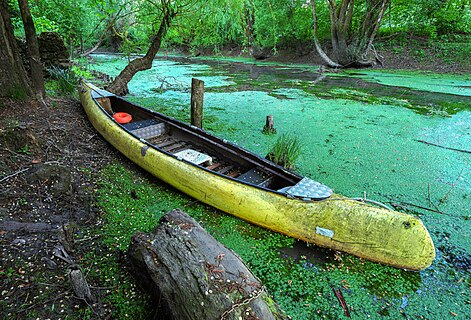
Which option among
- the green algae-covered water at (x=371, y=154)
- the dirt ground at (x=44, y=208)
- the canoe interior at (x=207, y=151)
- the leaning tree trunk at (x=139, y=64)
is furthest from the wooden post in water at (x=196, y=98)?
the leaning tree trunk at (x=139, y=64)

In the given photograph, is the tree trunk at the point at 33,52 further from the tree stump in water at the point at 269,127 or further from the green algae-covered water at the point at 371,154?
the tree stump in water at the point at 269,127

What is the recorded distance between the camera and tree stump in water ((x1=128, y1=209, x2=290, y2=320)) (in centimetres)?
120

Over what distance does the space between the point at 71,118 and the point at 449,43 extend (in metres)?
14.2

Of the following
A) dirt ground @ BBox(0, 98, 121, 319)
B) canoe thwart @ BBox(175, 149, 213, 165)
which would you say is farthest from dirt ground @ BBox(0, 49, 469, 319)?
canoe thwart @ BBox(175, 149, 213, 165)

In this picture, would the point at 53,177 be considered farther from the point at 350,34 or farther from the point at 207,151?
the point at 350,34

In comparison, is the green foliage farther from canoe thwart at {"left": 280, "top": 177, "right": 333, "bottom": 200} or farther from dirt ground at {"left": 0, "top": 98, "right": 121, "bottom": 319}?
canoe thwart at {"left": 280, "top": 177, "right": 333, "bottom": 200}

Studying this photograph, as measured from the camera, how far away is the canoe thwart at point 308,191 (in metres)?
2.14

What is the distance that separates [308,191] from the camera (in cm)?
222

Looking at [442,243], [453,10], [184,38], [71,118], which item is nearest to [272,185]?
A: [442,243]

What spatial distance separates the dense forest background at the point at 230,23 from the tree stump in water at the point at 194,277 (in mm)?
3751

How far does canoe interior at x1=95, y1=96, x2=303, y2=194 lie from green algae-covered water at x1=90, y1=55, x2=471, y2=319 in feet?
2.30

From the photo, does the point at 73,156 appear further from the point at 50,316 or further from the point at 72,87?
the point at 72,87

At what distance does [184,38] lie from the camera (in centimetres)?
558

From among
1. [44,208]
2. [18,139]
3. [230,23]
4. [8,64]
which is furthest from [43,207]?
[230,23]
